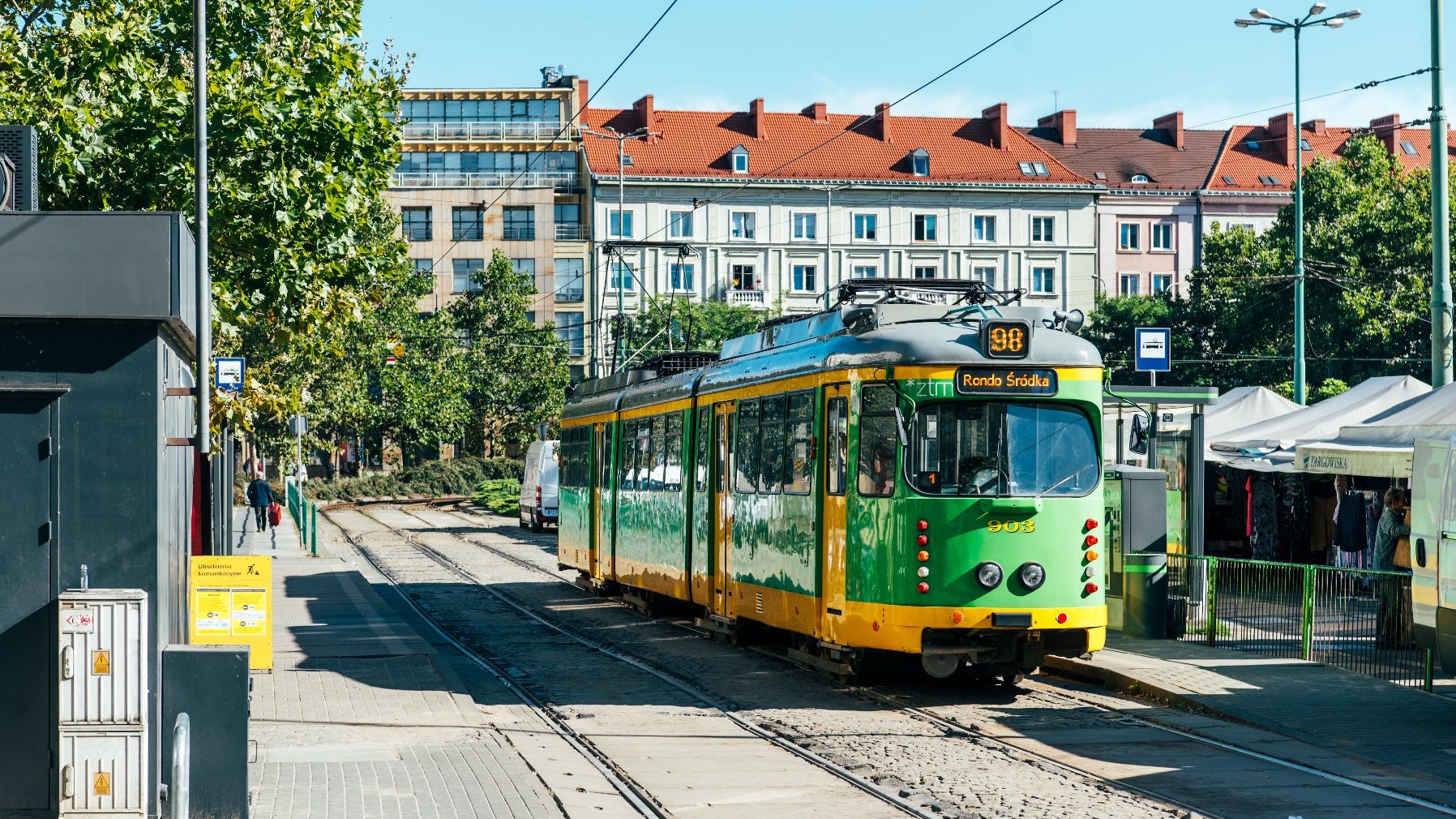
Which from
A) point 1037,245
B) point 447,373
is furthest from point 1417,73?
point 1037,245

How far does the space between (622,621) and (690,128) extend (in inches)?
2814

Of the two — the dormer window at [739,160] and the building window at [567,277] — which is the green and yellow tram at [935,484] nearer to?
the dormer window at [739,160]

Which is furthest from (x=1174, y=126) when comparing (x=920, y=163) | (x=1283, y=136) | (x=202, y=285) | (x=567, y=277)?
(x=202, y=285)

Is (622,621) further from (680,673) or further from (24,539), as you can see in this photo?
(24,539)

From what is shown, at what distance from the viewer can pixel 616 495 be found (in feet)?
76.4

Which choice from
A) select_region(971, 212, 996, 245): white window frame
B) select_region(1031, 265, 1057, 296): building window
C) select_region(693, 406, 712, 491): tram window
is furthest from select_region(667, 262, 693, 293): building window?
select_region(693, 406, 712, 491): tram window

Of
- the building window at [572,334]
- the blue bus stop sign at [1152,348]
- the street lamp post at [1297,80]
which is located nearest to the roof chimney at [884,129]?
the building window at [572,334]

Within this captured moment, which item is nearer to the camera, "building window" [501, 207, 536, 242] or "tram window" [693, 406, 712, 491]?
"tram window" [693, 406, 712, 491]

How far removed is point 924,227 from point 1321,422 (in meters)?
64.8

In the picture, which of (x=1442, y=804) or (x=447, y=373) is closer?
(x=1442, y=804)

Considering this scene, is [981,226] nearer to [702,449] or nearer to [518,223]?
[518,223]

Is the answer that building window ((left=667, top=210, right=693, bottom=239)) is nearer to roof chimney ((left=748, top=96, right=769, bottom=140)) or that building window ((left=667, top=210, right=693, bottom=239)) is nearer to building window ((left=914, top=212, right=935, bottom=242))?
roof chimney ((left=748, top=96, right=769, bottom=140))

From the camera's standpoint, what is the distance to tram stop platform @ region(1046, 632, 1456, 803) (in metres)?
11.6

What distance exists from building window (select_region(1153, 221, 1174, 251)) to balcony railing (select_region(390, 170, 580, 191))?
3053cm
